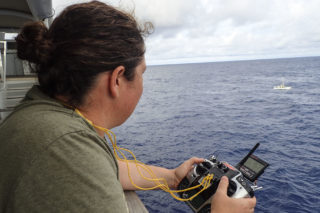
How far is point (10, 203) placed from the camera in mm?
643

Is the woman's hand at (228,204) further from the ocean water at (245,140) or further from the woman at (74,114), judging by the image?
the ocean water at (245,140)

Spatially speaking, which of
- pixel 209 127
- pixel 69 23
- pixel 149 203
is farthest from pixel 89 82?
pixel 209 127

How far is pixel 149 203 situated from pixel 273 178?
6446mm

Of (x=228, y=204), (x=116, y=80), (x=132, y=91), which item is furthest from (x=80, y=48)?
(x=228, y=204)

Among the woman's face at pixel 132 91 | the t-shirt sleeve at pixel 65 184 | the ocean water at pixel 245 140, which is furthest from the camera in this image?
the ocean water at pixel 245 140

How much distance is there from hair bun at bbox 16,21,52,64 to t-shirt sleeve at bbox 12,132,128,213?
428 millimetres

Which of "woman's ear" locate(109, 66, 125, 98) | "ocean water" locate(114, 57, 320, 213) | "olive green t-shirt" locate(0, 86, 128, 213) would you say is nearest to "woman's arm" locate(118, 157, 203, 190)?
"woman's ear" locate(109, 66, 125, 98)

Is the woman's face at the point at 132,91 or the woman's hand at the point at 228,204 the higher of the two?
the woman's face at the point at 132,91

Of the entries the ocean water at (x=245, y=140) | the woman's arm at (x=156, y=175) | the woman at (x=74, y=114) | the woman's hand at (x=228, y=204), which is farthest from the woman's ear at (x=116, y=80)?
the ocean water at (x=245, y=140)

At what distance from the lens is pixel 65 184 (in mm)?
617

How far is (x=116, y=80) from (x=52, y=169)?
0.47 m

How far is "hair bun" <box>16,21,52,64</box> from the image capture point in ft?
3.04

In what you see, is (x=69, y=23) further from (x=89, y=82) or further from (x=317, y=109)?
(x=317, y=109)

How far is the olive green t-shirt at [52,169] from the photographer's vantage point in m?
0.61
